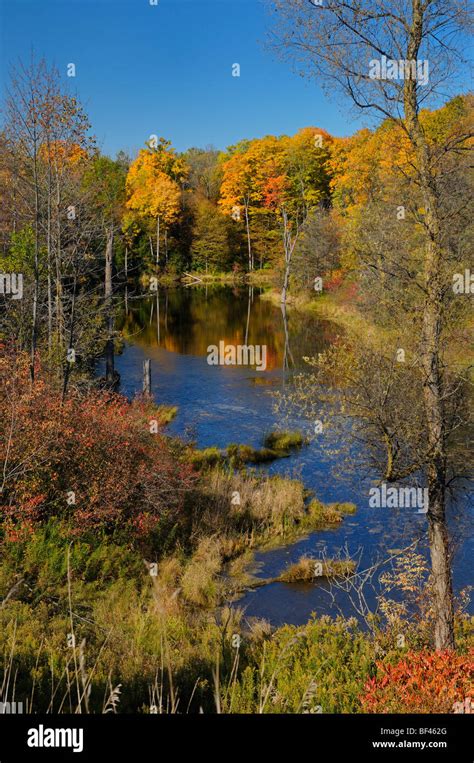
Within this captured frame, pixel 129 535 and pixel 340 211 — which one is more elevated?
pixel 340 211

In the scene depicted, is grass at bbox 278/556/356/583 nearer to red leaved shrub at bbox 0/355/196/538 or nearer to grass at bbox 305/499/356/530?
grass at bbox 305/499/356/530

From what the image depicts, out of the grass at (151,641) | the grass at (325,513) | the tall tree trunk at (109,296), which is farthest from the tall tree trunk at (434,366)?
the tall tree trunk at (109,296)

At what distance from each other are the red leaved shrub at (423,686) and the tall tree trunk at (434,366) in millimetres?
861

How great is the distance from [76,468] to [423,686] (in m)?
8.04

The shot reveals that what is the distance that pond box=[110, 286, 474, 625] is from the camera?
12.5 meters

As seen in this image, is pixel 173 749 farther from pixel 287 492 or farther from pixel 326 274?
pixel 326 274

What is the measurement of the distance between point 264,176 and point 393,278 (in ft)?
199

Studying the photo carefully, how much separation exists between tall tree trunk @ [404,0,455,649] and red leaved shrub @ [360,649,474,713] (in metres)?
0.86

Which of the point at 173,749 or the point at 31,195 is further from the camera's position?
the point at 31,195

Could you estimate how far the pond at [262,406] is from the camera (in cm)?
1250

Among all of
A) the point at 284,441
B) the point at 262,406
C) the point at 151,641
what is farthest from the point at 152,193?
the point at 151,641

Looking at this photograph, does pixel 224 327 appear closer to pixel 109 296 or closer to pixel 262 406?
pixel 262 406

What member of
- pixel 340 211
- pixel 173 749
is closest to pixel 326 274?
pixel 340 211

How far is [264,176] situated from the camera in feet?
218
